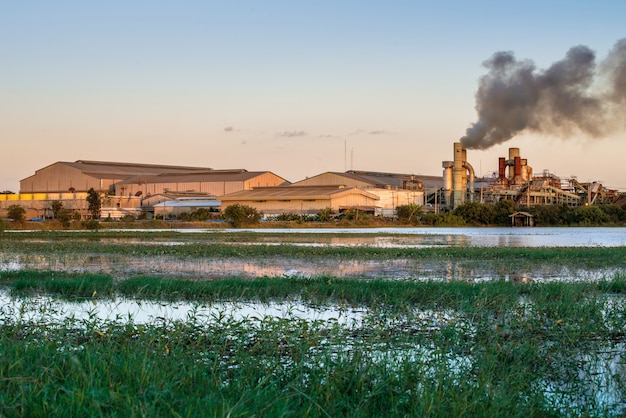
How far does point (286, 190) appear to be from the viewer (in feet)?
311

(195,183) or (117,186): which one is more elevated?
(195,183)

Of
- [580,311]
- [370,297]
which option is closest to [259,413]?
[580,311]

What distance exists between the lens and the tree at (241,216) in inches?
2835

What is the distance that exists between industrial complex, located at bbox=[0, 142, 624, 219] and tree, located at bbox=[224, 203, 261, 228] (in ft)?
40.4

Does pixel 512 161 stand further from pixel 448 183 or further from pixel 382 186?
pixel 382 186

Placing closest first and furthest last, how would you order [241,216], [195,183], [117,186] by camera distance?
[241,216] → [117,186] → [195,183]

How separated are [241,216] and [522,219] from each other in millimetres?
31691

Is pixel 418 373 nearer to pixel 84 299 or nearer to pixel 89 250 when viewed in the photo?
pixel 84 299

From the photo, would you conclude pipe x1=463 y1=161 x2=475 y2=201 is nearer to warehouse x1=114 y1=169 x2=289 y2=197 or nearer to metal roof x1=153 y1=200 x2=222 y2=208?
metal roof x1=153 y1=200 x2=222 y2=208

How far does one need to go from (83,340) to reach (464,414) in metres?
4.99

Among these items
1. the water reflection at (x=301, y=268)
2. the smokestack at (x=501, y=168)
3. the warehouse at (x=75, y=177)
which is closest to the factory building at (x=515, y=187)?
the smokestack at (x=501, y=168)

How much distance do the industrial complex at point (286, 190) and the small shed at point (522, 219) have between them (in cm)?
222

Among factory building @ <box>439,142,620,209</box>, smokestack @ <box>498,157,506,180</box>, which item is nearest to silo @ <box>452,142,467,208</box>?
factory building @ <box>439,142,620,209</box>

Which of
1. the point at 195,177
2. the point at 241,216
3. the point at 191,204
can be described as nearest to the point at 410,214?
Answer: the point at 241,216
